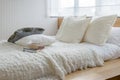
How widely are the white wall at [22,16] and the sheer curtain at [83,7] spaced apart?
0.64 feet

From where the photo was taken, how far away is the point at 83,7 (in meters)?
3.44

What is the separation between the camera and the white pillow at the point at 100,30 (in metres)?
2.39

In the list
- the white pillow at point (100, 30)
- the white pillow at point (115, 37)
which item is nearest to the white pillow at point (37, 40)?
the white pillow at point (100, 30)

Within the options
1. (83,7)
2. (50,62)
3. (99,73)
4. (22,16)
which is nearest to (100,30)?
(99,73)

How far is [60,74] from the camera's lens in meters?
1.77

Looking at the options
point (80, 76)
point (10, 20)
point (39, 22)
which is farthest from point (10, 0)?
point (80, 76)

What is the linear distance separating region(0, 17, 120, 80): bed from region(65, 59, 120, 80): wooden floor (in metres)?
0.02

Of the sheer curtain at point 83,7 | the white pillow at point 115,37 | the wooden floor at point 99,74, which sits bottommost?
the wooden floor at point 99,74

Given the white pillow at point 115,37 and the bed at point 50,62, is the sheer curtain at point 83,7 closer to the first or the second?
the white pillow at point 115,37

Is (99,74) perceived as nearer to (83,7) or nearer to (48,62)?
(48,62)

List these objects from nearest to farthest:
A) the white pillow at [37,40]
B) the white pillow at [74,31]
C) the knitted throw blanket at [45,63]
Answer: the knitted throw blanket at [45,63], the white pillow at [37,40], the white pillow at [74,31]

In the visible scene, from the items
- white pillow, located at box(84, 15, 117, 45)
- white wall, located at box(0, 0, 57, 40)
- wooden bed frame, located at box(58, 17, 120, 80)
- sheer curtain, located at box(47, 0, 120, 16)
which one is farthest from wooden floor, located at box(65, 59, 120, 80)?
white wall, located at box(0, 0, 57, 40)

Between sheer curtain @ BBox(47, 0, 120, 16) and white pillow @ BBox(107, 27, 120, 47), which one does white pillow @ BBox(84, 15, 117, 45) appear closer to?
white pillow @ BBox(107, 27, 120, 47)

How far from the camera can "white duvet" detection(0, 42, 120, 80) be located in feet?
5.21
